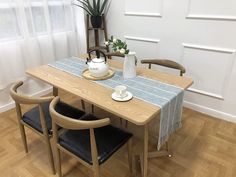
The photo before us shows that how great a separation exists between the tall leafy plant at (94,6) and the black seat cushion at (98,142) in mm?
1877

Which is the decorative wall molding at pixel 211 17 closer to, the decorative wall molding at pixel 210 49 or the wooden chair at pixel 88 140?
the decorative wall molding at pixel 210 49

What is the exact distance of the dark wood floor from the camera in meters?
1.70

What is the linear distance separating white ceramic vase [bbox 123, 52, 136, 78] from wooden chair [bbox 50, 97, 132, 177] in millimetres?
472

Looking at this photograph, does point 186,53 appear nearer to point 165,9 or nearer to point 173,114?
point 165,9

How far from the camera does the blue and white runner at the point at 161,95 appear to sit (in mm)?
1387

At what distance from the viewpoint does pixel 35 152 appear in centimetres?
194

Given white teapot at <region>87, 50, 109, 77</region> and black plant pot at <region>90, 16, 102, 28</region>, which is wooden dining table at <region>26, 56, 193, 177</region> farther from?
black plant pot at <region>90, 16, 102, 28</region>

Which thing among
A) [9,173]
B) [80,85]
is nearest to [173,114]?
[80,85]

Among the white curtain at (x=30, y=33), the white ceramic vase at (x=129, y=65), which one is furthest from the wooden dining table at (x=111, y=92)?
the white curtain at (x=30, y=33)

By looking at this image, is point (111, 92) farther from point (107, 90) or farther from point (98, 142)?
point (98, 142)

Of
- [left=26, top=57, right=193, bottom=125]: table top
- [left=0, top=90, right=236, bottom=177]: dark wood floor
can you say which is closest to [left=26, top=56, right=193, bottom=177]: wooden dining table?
[left=26, top=57, right=193, bottom=125]: table top

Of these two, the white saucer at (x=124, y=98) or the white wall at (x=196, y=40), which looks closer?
the white saucer at (x=124, y=98)

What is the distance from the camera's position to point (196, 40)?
89.3 inches

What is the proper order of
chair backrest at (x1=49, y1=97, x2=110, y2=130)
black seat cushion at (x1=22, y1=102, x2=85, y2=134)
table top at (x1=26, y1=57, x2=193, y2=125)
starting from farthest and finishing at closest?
→ 1. black seat cushion at (x1=22, y1=102, x2=85, y2=134)
2. table top at (x1=26, y1=57, x2=193, y2=125)
3. chair backrest at (x1=49, y1=97, x2=110, y2=130)
